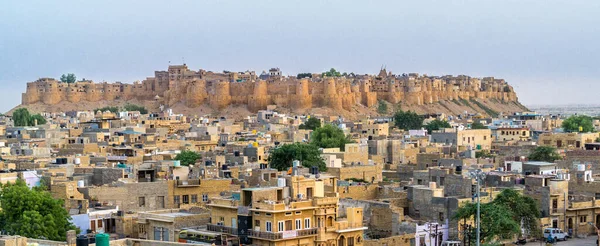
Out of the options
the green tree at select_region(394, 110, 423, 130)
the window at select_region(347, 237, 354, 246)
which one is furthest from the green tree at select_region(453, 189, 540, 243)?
the green tree at select_region(394, 110, 423, 130)

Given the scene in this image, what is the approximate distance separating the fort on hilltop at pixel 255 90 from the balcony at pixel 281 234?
10427 cm

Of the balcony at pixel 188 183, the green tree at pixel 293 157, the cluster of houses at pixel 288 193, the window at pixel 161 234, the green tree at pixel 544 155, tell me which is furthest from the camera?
the green tree at pixel 544 155

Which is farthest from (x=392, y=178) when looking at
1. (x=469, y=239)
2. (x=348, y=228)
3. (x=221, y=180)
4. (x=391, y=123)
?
(x=391, y=123)

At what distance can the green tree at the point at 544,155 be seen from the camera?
47125 millimetres

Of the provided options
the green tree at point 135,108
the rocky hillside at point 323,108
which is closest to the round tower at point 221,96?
the rocky hillside at point 323,108

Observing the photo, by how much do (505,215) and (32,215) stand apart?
42.9 feet

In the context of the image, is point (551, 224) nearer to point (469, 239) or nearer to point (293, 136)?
point (469, 239)

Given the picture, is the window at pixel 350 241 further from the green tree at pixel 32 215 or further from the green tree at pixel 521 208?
the green tree at pixel 32 215

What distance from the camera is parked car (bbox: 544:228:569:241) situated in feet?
105

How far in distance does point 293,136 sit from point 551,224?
3777 cm

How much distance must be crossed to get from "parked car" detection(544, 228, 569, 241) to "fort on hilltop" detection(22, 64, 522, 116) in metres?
97.9

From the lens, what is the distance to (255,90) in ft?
437

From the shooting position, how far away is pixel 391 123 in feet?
340

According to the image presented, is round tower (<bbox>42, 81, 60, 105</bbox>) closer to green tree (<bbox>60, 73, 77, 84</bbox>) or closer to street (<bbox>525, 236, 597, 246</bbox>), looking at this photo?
green tree (<bbox>60, 73, 77, 84</bbox>)
